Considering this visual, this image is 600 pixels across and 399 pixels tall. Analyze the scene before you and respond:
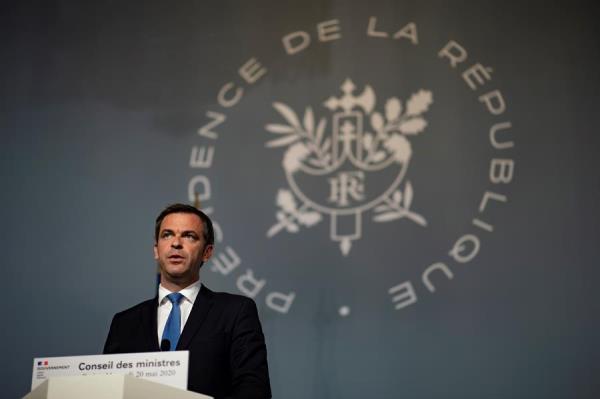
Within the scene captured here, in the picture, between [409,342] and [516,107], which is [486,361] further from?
[516,107]

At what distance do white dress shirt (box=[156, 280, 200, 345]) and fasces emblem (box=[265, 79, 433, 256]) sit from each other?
5.74 feet

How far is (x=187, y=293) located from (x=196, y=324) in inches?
5.3

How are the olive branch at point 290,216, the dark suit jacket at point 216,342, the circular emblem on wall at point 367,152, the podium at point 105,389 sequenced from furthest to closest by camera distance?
the olive branch at point 290,216, the circular emblem on wall at point 367,152, the dark suit jacket at point 216,342, the podium at point 105,389

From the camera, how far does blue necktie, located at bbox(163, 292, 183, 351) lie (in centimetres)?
274

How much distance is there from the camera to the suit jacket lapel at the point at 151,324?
8.96ft

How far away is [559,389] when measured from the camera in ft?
13.6

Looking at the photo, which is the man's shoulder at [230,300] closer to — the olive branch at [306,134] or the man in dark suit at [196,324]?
the man in dark suit at [196,324]

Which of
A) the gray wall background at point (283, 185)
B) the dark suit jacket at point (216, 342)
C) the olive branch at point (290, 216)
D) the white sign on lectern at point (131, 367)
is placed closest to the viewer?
the white sign on lectern at point (131, 367)

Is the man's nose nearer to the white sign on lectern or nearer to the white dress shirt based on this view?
the white dress shirt

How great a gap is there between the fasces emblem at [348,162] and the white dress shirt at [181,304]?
1.75 m

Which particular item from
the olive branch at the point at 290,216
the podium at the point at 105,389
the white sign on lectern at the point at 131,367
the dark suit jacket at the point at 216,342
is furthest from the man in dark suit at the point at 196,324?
the olive branch at the point at 290,216

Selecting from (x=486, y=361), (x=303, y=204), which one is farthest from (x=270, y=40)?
(x=486, y=361)

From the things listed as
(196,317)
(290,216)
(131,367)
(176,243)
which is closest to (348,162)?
(290,216)

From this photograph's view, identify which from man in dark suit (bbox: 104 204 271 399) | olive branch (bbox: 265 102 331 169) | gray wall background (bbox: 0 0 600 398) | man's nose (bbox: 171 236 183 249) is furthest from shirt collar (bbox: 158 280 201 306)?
olive branch (bbox: 265 102 331 169)
